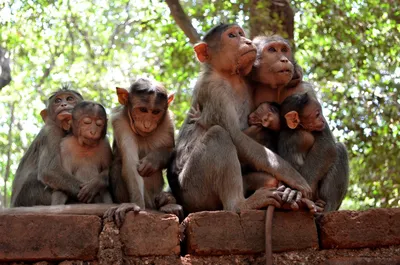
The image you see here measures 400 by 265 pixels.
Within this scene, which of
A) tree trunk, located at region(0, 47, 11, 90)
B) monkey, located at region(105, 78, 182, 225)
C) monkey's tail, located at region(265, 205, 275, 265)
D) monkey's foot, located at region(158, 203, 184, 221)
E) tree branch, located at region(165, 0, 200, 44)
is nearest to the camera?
monkey's tail, located at region(265, 205, 275, 265)

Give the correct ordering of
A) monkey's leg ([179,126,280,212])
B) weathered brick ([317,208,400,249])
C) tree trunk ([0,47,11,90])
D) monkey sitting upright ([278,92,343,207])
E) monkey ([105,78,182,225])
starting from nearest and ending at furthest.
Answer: weathered brick ([317,208,400,249])
monkey's leg ([179,126,280,212])
monkey sitting upright ([278,92,343,207])
monkey ([105,78,182,225])
tree trunk ([0,47,11,90])

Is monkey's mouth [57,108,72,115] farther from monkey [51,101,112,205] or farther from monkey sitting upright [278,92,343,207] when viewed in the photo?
monkey sitting upright [278,92,343,207]

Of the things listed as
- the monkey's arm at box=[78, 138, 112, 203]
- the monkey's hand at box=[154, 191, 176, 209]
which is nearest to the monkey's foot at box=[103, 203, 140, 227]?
the monkey's hand at box=[154, 191, 176, 209]

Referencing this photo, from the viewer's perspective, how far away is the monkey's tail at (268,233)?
5321 millimetres

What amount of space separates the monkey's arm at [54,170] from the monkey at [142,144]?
40 cm

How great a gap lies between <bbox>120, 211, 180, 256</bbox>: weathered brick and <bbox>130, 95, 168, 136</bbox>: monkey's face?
4.47ft

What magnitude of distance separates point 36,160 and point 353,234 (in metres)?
3.36

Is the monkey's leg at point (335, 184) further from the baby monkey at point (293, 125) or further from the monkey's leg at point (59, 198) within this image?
the monkey's leg at point (59, 198)

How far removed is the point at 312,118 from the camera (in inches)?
249

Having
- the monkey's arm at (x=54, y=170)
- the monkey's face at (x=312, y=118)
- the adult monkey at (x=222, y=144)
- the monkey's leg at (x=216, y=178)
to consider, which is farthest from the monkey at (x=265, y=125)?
the monkey's arm at (x=54, y=170)

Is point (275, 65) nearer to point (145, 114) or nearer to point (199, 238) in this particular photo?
point (145, 114)

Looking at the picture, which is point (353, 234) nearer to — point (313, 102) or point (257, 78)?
point (313, 102)

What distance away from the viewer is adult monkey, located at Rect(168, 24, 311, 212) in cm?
590

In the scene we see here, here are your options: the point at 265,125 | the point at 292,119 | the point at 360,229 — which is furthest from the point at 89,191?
the point at 360,229
